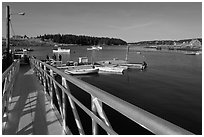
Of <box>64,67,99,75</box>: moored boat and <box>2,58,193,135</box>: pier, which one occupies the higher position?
<box>2,58,193,135</box>: pier

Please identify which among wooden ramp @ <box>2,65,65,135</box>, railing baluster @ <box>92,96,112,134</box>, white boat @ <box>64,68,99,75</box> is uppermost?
railing baluster @ <box>92,96,112,134</box>

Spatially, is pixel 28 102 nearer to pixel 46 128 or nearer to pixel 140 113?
pixel 46 128

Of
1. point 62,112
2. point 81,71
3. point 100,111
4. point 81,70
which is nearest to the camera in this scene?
point 100,111

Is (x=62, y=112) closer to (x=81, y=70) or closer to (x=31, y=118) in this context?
(x=31, y=118)

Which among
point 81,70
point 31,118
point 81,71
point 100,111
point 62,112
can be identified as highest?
point 100,111

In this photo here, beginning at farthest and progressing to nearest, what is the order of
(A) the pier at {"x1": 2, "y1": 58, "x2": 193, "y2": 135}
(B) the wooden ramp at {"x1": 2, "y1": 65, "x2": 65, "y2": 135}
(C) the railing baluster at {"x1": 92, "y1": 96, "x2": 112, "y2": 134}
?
(B) the wooden ramp at {"x1": 2, "y1": 65, "x2": 65, "y2": 135} < (C) the railing baluster at {"x1": 92, "y1": 96, "x2": 112, "y2": 134} < (A) the pier at {"x1": 2, "y1": 58, "x2": 193, "y2": 135}

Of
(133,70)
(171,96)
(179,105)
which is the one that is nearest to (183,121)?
(179,105)

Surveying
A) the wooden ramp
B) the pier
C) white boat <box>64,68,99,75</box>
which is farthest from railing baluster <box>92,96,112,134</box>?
white boat <box>64,68,99,75</box>

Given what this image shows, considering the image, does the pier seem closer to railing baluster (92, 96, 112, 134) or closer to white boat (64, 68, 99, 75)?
railing baluster (92, 96, 112, 134)

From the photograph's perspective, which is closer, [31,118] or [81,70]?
[31,118]

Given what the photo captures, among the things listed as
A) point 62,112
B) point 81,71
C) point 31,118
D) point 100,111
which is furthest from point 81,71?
point 100,111

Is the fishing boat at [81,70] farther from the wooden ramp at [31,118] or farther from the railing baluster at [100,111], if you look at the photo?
the railing baluster at [100,111]

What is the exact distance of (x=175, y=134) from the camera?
81 cm

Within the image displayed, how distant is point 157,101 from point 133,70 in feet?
76.3
